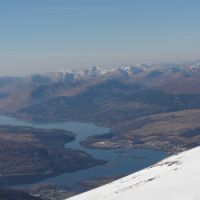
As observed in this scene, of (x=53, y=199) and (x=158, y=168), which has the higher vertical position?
(x=158, y=168)

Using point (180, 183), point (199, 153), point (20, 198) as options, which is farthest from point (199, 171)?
point (20, 198)

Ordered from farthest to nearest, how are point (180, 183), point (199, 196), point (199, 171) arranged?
point (199, 171) → point (180, 183) → point (199, 196)

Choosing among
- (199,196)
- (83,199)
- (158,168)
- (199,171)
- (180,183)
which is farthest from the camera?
(158,168)

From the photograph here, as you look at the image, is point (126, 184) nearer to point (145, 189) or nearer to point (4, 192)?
point (145, 189)

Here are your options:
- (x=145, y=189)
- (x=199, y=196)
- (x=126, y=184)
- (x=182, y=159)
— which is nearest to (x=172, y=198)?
(x=199, y=196)

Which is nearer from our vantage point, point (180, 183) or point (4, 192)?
point (180, 183)

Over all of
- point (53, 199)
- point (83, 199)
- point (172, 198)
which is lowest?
point (53, 199)

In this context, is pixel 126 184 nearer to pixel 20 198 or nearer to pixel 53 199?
pixel 20 198
